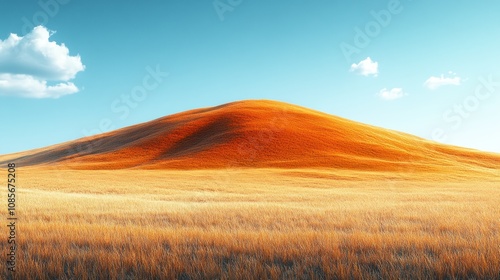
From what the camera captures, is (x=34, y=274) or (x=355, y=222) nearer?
(x=34, y=274)

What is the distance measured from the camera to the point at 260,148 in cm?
9419

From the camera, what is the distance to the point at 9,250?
26.6 ft

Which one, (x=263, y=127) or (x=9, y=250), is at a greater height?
(x=263, y=127)

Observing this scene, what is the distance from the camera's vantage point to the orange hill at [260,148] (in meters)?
83.4

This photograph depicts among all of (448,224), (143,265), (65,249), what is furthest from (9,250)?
(448,224)

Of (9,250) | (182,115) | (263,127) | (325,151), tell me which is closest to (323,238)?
(9,250)

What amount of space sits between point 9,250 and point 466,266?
8.90m

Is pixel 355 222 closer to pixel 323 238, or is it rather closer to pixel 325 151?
pixel 323 238

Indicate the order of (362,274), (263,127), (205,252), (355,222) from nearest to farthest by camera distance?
(362,274), (205,252), (355,222), (263,127)

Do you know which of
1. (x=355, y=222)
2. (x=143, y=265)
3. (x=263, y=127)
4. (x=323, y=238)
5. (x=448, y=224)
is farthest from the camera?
(x=263, y=127)

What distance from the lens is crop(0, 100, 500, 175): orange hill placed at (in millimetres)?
83375

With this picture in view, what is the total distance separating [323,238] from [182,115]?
136 metres

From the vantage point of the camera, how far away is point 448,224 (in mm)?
13094

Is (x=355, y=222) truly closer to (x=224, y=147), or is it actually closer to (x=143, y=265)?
(x=143, y=265)
